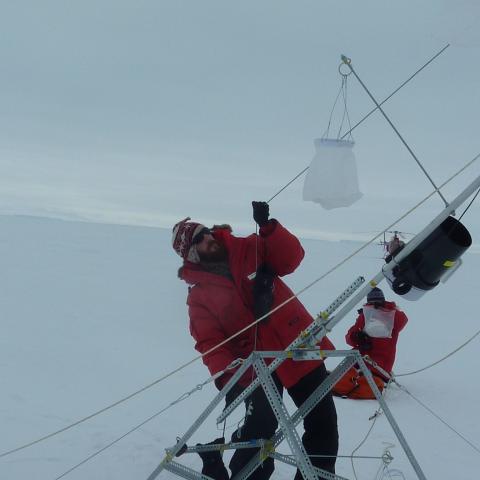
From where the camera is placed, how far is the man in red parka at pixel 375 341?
15.7ft

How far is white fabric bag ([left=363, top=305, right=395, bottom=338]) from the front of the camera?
479 cm

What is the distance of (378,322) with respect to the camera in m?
4.80

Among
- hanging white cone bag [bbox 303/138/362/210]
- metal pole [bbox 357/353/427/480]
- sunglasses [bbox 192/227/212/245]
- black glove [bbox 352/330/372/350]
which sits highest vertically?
hanging white cone bag [bbox 303/138/362/210]

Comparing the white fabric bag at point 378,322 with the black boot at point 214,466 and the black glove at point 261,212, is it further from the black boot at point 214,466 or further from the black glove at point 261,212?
the black glove at point 261,212

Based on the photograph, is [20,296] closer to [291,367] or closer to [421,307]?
[421,307]

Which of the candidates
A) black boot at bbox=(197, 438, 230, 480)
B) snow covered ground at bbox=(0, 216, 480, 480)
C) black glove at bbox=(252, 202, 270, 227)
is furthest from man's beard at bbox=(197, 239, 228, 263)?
snow covered ground at bbox=(0, 216, 480, 480)

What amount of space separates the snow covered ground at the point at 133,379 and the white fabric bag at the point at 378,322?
560mm

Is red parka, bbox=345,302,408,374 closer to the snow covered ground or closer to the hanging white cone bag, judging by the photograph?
the snow covered ground

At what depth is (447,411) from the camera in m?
4.66

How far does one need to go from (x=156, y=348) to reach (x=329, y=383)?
4.42m

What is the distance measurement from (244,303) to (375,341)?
2.41 meters

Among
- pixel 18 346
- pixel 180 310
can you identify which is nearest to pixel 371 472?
pixel 18 346

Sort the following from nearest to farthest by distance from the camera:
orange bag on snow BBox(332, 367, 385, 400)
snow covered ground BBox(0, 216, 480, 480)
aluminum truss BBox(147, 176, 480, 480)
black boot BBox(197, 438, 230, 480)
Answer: aluminum truss BBox(147, 176, 480, 480), black boot BBox(197, 438, 230, 480), snow covered ground BBox(0, 216, 480, 480), orange bag on snow BBox(332, 367, 385, 400)

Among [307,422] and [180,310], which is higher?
[180,310]
